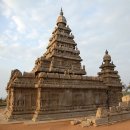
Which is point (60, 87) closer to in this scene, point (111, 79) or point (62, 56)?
point (62, 56)

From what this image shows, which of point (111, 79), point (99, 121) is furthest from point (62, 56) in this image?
point (99, 121)

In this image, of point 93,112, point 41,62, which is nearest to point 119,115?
point 93,112

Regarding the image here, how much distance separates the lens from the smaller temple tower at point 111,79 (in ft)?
97.4

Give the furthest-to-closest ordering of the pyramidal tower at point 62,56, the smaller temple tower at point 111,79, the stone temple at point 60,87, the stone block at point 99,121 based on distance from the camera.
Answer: the smaller temple tower at point 111,79 < the pyramidal tower at point 62,56 < the stone temple at point 60,87 < the stone block at point 99,121

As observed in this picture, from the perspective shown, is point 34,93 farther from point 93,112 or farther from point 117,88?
point 117,88

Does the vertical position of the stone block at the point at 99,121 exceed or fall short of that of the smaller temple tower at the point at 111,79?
it falls short

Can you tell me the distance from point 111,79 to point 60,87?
10.7 meters

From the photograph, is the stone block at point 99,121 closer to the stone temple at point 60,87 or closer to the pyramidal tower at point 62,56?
the stone temple at point 60,87

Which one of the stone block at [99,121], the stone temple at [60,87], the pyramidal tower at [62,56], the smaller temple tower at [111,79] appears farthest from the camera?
the smaller temple tower at [111,79]

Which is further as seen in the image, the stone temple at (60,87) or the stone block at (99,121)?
the stone temple at (60,87)

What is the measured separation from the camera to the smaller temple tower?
29688 millimetres

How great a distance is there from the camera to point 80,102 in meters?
25.2

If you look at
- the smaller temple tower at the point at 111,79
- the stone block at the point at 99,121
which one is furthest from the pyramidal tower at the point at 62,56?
the stone block at the point at 99,121

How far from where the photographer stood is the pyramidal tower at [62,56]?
25.5 metres
